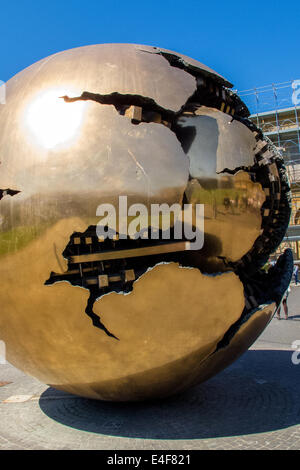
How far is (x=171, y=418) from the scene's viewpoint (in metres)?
4.08

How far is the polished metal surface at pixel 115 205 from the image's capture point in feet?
10.8

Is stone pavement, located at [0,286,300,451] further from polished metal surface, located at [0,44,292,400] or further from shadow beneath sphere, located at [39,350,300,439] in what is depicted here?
polished metal surface, located at [0,44,292,400]

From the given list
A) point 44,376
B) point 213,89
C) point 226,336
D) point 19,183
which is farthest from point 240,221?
point 44,376

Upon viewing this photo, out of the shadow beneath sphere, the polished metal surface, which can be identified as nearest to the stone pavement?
the shadow beneath sphere

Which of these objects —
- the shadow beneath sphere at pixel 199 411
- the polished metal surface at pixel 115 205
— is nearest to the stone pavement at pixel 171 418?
the shadow beneath sphere at pixel 199 411

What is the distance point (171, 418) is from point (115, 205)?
232cm

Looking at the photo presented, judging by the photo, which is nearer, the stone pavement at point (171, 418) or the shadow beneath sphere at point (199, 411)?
the stone pavement at point (171, 418)

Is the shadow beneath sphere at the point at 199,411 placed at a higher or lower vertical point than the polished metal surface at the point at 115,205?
lower

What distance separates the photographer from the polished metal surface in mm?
3285

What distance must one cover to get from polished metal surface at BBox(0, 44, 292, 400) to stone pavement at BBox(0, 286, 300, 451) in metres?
A: 0.43

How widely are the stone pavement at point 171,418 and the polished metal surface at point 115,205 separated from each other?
0.43 m

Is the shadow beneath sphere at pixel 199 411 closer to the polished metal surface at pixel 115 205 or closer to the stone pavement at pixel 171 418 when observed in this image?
the stone pavement at pixel 171 418

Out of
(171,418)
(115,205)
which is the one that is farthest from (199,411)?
(115,205)

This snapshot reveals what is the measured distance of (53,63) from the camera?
3.88 metres
